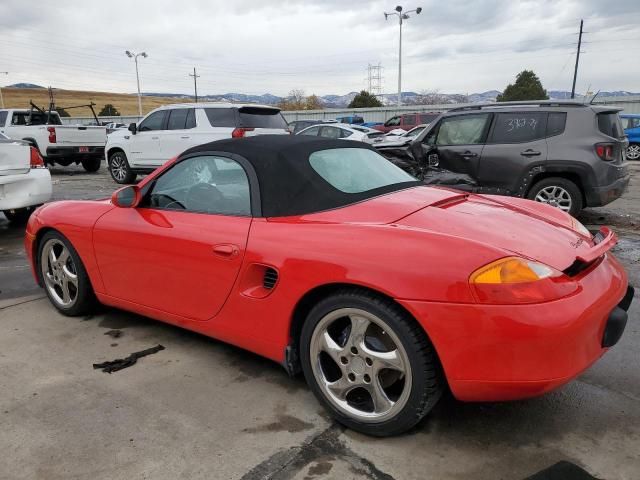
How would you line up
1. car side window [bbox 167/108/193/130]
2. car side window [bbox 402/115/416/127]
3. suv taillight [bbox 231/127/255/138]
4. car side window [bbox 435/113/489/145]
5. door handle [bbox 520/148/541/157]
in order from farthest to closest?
car side window [bbox 402/115/416/127] → car side window [bbox 167/108/193/130] → suv taillight [bbox 231/127/255/138] → car side window [bbox 435/113/489/145] → door handle [bbox 520/148/541/157]

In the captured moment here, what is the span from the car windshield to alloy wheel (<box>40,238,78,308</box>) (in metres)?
2.03

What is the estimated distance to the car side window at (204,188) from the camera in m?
2.91

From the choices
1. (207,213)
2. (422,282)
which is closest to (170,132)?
(207,213)

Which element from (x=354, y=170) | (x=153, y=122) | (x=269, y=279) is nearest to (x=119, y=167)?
(x=153, y=122)

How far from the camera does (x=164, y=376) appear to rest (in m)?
2.99

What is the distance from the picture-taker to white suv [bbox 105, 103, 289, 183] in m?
10.5

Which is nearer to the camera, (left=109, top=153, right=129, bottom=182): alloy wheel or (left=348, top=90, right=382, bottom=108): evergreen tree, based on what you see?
(left=109, top=153, right=129, bottom=182): alloy wheel

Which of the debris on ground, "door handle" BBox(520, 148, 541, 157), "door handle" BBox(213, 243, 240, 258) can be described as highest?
"door handle" BBox(520, 148, 541, 157)

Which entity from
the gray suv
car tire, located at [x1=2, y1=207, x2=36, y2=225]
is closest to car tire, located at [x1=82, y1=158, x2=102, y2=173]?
car tire, located at [x1=2, y1=207, x2=36, y2=225]

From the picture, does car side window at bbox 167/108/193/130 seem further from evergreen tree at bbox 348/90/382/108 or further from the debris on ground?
evergreen tree at bbox 348/90/382/108

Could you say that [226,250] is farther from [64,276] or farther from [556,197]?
[556,197]

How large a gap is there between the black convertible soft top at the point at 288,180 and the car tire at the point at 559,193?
4.59 meters

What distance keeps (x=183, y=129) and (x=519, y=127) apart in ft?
22.7

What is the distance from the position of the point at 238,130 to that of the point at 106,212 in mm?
7018
